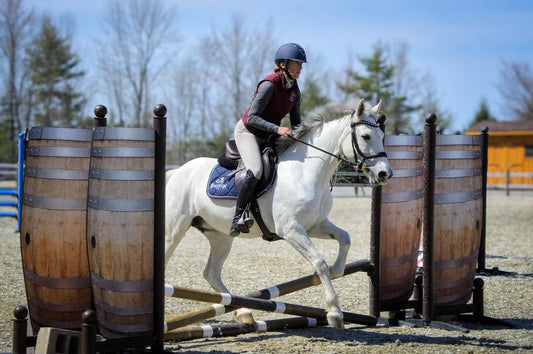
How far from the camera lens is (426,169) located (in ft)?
18.8

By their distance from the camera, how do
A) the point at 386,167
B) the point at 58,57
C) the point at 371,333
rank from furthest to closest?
the point at 58,57 → the point at 371,333 → the point at 386,167

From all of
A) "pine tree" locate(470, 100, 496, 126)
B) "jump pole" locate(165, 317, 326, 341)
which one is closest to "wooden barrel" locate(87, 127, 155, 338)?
"jump pole" locate(165, 317, 326, 341)

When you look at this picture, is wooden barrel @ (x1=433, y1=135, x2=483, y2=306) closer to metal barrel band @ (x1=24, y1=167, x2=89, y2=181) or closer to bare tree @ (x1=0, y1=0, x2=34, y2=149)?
metal barrel band @ (x1=24, y1=167, x2=89, y2=181)

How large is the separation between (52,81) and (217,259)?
40.8 meters

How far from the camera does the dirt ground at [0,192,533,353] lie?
5.18 meters

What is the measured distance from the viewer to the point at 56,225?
4.62 m

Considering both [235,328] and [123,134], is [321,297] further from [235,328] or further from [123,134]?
[123,134]

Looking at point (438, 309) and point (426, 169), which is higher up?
point (426, 169)

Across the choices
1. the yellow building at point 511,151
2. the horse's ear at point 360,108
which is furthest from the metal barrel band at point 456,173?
the yellow building at point 511,151

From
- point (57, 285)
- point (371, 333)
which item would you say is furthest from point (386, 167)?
point (57, 285)

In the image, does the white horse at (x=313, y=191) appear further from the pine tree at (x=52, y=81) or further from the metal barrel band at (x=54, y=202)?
the pine tree at (x=52, y=81)

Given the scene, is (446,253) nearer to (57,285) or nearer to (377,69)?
(57,285)

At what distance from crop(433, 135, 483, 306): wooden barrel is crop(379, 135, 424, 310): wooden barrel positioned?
0.30m

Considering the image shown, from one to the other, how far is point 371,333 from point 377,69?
42.5m
